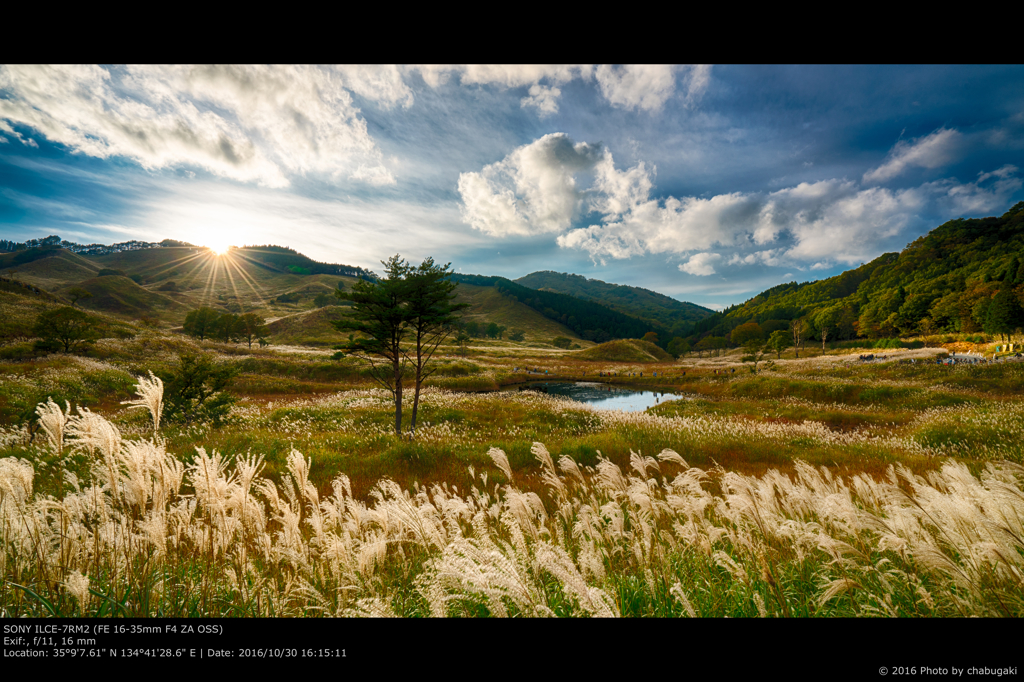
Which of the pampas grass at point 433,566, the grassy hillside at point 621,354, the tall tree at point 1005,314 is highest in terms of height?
the tall tree at point 1005,314

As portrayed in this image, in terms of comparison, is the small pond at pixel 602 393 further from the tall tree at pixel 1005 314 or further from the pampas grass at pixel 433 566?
the tall tree at pixel 1005 314

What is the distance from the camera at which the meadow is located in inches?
101

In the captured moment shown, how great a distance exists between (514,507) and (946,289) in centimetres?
10860

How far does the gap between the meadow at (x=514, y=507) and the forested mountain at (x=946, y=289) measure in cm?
1815

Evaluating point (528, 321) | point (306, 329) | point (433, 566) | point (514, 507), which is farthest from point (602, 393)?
point (528, 321)

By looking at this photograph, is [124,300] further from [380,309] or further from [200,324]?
[380,309]

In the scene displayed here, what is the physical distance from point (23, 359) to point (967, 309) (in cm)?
12174

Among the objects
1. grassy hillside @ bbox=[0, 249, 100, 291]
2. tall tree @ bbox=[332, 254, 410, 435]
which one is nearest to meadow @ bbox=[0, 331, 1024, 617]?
tall tree @ bbox=[332, 254, 410, 435]

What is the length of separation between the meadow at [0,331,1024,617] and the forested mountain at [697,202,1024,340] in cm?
1815

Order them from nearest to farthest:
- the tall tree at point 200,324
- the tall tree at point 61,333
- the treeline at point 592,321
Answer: the tall tree at point 61,333, the tall tree at point 200,324, the treeline at point 592,321

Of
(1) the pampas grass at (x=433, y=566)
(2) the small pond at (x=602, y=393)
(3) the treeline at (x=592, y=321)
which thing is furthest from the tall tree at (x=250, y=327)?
(3) the treeline at (x=592, y=321)

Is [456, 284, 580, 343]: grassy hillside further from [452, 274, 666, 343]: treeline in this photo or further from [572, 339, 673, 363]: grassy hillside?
[572, 339, 673, 363]: grassy hillside

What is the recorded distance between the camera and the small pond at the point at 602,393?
34344mm
